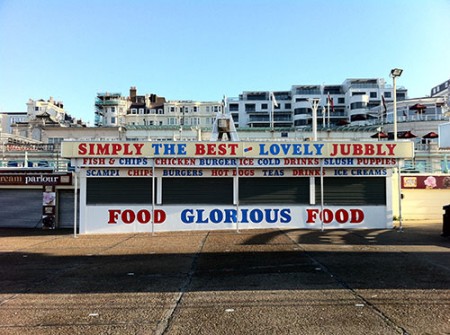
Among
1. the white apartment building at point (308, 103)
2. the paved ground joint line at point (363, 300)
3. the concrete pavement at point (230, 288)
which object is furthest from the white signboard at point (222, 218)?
the white apartment building at point (308, 103)

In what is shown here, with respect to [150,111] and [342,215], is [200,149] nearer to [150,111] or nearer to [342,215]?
[342,215]

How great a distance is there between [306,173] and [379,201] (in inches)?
128

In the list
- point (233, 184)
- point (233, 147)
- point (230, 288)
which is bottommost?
point (230, 288)

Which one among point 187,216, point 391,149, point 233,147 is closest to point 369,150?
point 391,149

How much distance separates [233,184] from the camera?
15.8 m

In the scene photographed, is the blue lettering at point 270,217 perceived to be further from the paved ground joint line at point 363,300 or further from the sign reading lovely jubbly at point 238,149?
the paved ground joint line at point 363,300

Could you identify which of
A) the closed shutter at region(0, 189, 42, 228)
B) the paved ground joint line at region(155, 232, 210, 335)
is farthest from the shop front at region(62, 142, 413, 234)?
the paved ground joint line at region(155, 232, 210, 335)

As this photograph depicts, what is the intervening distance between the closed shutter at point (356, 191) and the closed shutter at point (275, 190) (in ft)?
2.05

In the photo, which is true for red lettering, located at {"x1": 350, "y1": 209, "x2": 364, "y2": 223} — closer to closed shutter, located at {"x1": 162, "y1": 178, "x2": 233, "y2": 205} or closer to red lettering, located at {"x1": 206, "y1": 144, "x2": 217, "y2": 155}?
closed shutter, located at {"x1": 162, "y1": 178, "x2": 233, "y2": 205}

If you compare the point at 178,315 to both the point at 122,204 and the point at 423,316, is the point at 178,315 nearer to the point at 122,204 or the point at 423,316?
the point at 423,316

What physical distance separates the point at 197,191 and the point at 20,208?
382 inches

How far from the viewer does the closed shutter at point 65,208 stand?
18766mm

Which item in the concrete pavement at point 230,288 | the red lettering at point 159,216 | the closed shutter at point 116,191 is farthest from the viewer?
the closed shutter at point 116,191

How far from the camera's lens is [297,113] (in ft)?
316
